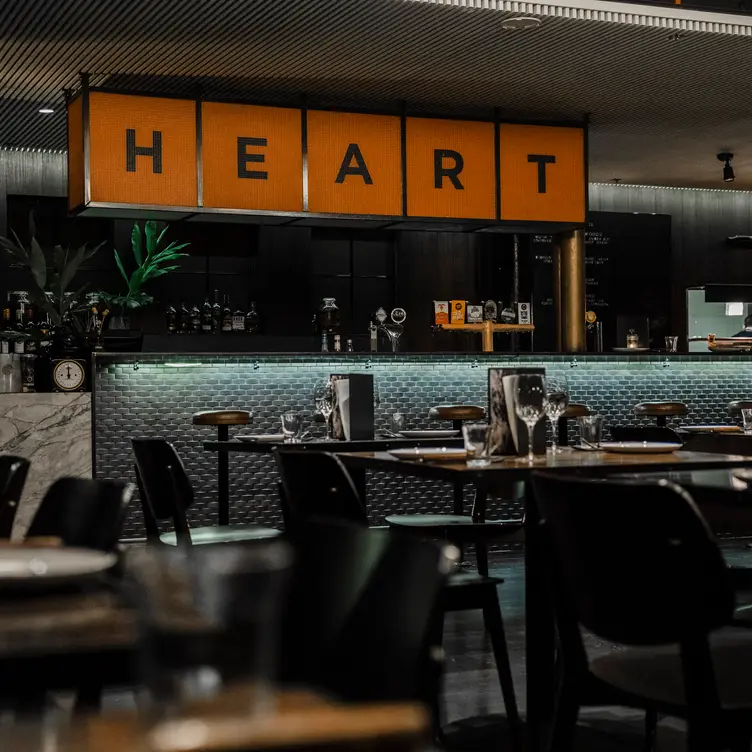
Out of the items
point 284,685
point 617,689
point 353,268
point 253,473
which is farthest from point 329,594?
point 353,268

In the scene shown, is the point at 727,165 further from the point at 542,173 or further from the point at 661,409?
the point at 661,409

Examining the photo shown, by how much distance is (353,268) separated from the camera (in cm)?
985

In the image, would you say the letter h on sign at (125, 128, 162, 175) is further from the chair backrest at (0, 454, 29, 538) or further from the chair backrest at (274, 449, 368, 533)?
the chair backrest at (0, 454, 29, 538)

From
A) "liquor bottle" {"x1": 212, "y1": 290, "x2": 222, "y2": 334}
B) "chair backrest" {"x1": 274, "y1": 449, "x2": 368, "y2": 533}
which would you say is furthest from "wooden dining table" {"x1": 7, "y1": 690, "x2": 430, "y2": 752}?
"liquor bottle" {"x1": 212, "y1": 290, "x2": 222, "y2": 334}

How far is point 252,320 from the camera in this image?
29.9 ft

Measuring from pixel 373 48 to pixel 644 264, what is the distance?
533cm

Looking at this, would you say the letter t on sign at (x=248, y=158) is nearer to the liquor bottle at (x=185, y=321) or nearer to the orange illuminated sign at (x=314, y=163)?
the orange illuminated sign at (x=314, y=163)

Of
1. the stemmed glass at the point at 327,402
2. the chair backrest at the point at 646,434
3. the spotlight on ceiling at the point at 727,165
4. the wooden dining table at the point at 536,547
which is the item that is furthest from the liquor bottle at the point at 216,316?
the wooden dining table at the point at 536,547

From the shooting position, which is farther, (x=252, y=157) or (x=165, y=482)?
(x=252, y=157)

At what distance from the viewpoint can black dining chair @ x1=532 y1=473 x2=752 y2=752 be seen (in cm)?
178

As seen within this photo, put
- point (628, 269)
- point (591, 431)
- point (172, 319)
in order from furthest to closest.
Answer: point (628, 269) < point (172, 319) < point (591, 431)

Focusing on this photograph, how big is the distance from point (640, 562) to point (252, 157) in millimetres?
5400

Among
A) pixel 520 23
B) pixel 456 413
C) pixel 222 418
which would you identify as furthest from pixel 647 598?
pixel 520 23

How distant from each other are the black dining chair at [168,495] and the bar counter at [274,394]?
227cm
